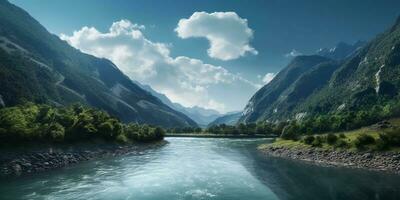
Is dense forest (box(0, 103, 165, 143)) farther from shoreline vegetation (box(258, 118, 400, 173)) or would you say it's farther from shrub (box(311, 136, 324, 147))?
shrub (box(311, 136, 324, 147))

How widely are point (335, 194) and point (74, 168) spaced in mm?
57576

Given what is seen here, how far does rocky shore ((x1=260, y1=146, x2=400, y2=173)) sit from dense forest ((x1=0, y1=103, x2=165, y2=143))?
2463 inches

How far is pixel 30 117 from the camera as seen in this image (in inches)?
4409

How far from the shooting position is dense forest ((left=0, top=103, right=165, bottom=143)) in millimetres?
86375

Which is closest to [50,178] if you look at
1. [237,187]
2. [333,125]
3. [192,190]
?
[192,190]

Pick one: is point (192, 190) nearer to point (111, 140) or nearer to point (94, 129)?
point (94, 129)

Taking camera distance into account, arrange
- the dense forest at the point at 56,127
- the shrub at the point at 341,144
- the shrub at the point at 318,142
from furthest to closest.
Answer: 1. the shrub at the point at 318,142
2. the shrub at the point at 341,144
3. the dense forest at the point at 56,127

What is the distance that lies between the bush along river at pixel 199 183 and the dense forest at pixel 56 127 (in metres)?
13.8

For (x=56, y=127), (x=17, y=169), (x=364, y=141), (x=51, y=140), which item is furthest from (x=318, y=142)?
(x=17, y=169)

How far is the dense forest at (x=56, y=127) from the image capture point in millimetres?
86375

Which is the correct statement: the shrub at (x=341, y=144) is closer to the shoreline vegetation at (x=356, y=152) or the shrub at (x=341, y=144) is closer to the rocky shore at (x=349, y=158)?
the shoreline vegetation at (x=356, y=152)

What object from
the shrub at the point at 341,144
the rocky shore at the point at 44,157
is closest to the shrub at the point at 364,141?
the shrub at the point at 341,144

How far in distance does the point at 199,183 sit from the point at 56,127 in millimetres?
52724

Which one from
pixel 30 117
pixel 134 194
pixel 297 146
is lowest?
pixel 134 194
